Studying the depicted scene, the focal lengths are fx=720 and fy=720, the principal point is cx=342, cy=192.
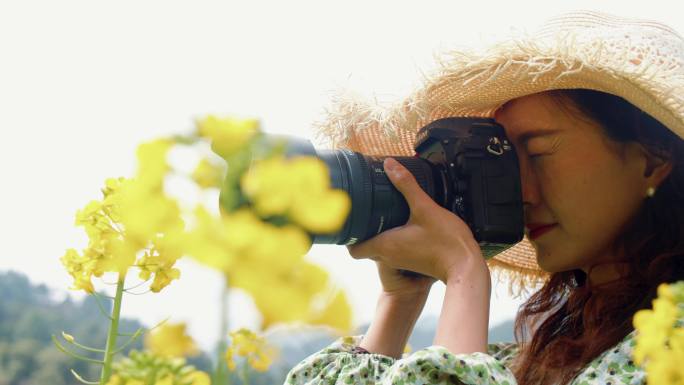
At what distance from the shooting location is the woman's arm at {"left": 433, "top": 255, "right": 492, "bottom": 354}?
2.09 feet

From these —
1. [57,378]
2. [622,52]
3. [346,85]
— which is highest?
[346,85]

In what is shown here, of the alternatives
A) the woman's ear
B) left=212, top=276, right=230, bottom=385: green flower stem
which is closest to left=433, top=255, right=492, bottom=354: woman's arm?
the woman's ear

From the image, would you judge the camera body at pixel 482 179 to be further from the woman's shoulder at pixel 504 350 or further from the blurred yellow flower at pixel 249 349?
the blurred yellow flower at pixel 249 349

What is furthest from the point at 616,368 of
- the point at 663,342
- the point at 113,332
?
the point at 113,332

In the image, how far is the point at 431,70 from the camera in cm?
77

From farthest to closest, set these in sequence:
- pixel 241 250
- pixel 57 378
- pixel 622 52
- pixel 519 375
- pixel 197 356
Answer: pixel 57 378 < pixel 519 375 < pixel 622 52 < pixel 197 356 < pixel 241 250

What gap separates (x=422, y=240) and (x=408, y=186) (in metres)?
0.06

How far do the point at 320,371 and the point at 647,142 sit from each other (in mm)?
440

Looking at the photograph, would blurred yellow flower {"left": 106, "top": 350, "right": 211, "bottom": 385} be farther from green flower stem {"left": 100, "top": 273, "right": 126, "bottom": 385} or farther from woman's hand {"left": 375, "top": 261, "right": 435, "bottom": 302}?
woman's hand {"left": 375, "top": 261, "right": 435, "bottom": 302}

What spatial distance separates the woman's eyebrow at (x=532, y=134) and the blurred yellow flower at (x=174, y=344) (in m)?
0.59

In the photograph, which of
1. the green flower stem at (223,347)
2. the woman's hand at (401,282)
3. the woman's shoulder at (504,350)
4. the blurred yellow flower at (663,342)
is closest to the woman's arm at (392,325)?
the woman's hand at (401,282)

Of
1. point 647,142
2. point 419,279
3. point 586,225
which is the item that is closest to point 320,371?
point 419,279

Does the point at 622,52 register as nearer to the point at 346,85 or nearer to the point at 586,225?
the point at 586,225

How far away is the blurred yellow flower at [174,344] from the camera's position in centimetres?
24
